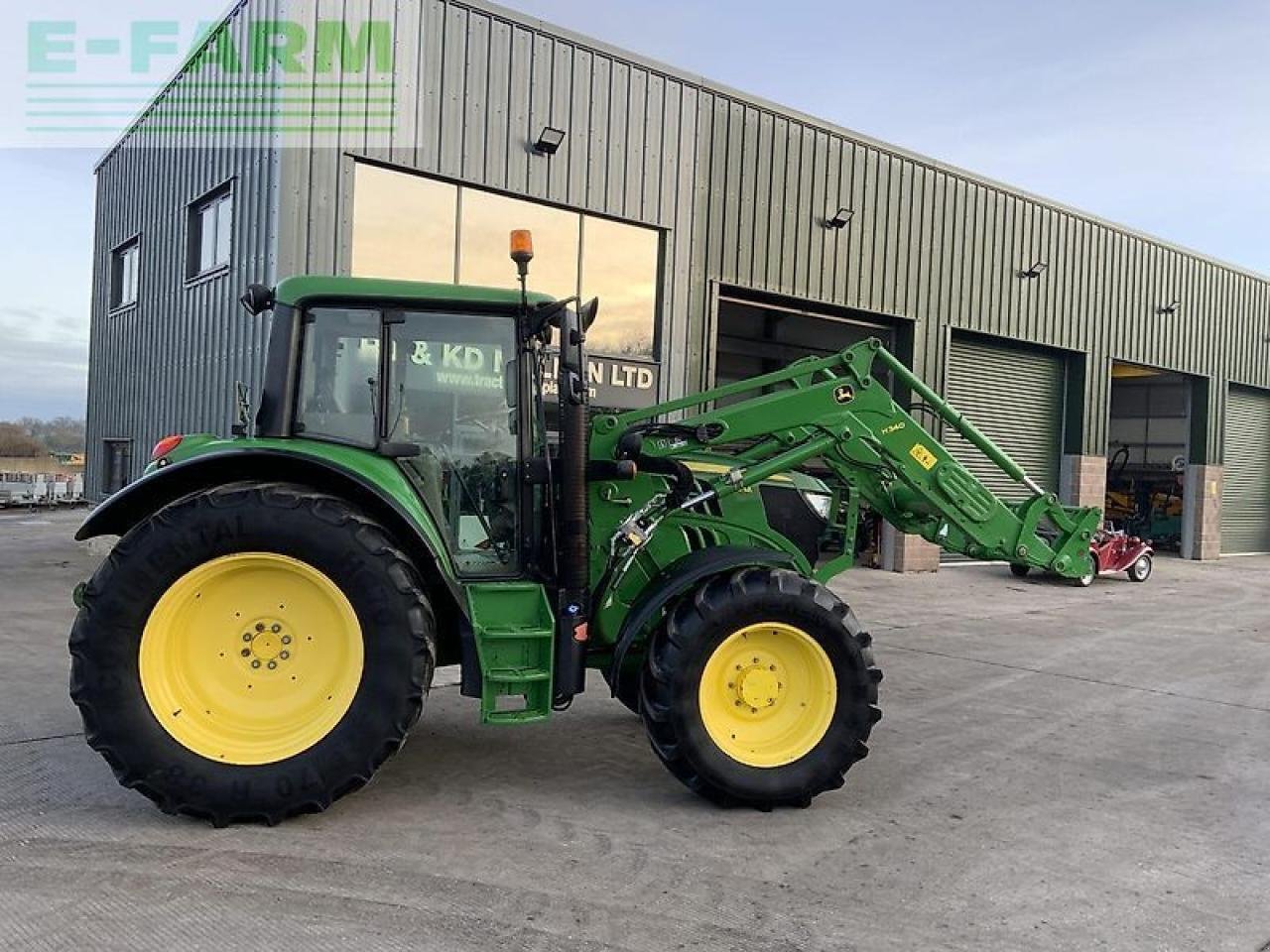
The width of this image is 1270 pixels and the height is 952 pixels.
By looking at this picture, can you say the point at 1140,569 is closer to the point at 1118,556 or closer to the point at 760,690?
the point at 1118,556

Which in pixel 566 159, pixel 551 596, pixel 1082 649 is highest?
pixel 566 159

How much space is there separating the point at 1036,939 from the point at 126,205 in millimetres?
16136

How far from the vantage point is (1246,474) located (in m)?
22.7

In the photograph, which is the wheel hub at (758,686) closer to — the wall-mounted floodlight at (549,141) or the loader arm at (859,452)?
the loader arm at (859,452)

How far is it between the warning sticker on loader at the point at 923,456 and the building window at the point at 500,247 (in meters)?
6.50

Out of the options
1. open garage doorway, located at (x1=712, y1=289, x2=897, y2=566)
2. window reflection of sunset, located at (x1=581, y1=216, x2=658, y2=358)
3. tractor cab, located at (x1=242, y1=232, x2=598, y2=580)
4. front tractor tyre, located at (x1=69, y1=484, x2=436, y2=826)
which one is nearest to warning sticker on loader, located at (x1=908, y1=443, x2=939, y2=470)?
tractor cab, located at (x1=242, y1=232, x2=598, y2=580)

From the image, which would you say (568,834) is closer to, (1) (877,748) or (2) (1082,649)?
(1) (877,748)

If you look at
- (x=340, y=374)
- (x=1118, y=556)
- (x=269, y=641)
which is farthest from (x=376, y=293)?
(x=1118, y=556)

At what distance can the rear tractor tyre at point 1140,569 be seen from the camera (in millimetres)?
16234

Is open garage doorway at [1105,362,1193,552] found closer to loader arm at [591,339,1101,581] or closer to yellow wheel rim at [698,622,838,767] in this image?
loader arm at [591,339,1101,581]

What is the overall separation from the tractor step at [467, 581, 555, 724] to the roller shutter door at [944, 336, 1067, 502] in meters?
13.0

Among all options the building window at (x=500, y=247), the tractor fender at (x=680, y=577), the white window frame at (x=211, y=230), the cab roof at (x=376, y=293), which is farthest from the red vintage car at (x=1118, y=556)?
the cab roof at (x=376, y=293)

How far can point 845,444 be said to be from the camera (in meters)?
5.24

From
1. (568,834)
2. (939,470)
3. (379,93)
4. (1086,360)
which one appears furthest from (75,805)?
(1086,360)
